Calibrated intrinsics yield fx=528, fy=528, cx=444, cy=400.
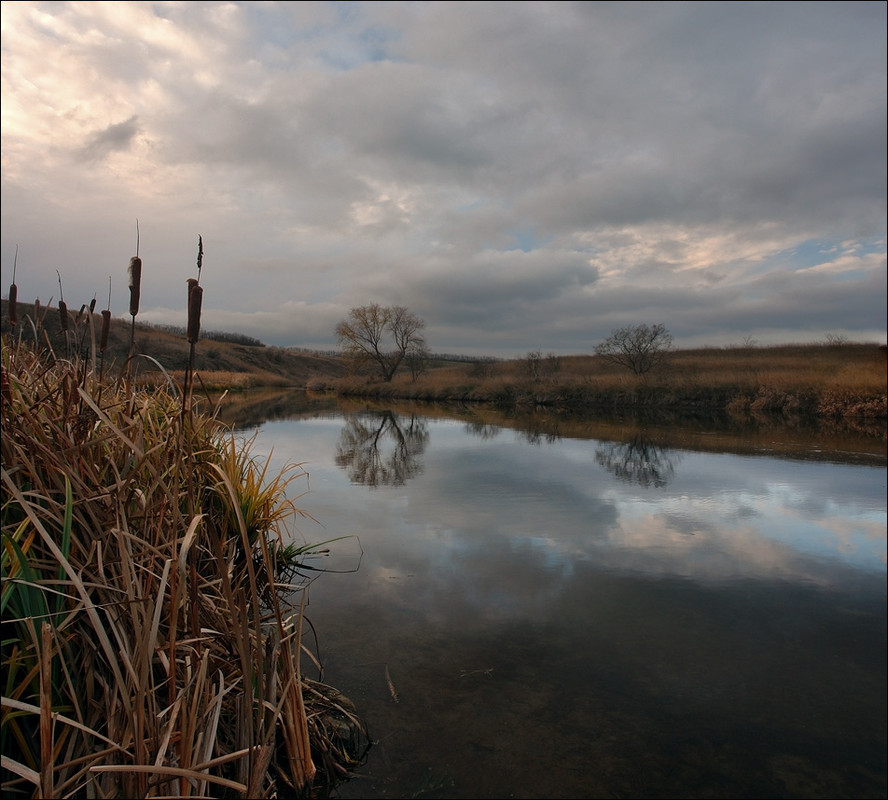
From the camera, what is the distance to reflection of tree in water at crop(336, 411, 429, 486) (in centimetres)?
1245

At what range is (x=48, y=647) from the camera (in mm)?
1296

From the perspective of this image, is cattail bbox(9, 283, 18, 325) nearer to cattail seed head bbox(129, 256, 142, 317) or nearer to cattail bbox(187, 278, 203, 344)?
cattail seed head bbox(129, 256, 142, 317)

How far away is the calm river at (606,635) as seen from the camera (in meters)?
3.31

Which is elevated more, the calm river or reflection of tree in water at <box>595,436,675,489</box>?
reflection of tree in water at <box>595,436,675,489</box>

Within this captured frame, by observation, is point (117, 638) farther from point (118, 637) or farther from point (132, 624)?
point (132, 624)

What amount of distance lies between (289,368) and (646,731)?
10811 centimetres

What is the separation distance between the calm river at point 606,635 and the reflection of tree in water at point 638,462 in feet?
3.09

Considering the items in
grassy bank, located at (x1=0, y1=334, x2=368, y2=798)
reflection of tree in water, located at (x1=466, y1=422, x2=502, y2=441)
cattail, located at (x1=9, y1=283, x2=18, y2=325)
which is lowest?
reflection of tree in water, located at (x1=466, y1=422, x2=502, y2=441)

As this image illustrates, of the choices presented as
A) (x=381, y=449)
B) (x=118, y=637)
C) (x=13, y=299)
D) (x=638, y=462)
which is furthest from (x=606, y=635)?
(x=381, y=449)

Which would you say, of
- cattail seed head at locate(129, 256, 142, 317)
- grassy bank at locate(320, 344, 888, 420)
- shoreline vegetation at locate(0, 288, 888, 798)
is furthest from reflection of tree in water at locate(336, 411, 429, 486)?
grassy bank at locate(320, 344, 888, 420)

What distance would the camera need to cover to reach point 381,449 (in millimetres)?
16844

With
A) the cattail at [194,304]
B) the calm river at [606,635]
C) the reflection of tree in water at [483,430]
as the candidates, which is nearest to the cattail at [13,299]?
the cattail at [194,304]

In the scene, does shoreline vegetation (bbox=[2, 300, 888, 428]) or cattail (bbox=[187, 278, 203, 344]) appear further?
shoreline vegetation (bbox=[2, 300, 888, 428])

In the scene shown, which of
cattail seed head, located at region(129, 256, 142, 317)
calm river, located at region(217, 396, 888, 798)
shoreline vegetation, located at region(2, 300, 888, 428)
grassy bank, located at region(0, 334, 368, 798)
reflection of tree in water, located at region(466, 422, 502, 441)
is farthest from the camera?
shoreline vegetation, located at region(2, 300, 888, 428)
